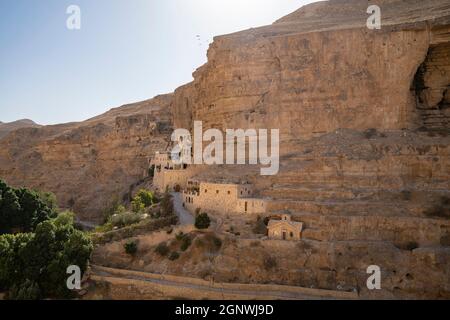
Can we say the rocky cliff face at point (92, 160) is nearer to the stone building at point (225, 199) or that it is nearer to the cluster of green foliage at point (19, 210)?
the cluster of green foliage at point (19, 210)

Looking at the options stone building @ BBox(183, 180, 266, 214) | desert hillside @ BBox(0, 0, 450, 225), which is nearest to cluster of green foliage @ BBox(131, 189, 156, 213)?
stone building @ BBox(183, 180, 266, 214)

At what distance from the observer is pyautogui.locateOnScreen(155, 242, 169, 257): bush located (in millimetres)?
23794

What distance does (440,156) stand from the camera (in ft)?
75.5

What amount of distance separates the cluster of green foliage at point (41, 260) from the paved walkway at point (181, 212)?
6013 millimetres

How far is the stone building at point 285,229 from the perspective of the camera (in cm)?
2166

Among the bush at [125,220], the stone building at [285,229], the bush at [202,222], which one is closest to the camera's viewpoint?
the stone building at [285,229]

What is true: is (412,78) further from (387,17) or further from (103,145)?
(103,145)

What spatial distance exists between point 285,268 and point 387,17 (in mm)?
22284

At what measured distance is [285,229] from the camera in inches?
862

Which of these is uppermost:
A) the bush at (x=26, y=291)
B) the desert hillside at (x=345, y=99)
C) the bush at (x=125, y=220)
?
the desert hillside at (x=345, y=99)

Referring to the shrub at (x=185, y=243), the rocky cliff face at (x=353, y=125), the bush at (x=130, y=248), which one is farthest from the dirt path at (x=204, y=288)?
the shrub at (x=185, y=243)

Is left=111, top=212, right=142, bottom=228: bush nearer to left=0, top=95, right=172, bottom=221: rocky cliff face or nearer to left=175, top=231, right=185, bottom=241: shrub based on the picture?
left=175, top=231, right=185, bottom=241: shrub

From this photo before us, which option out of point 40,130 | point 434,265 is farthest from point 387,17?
point 40,130

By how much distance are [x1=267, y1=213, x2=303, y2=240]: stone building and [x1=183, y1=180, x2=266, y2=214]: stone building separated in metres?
1.67
